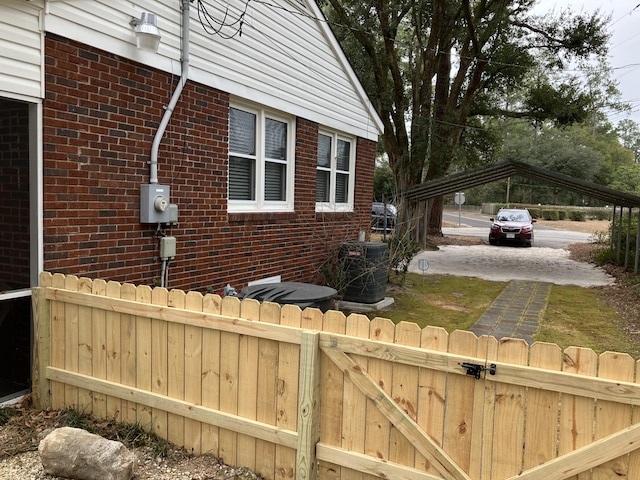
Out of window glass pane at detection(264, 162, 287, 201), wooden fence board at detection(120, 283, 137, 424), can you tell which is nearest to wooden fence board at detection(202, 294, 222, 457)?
wooden fence board at detection(120, 283, 137, 424)

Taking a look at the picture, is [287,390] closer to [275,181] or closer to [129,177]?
[129,177]

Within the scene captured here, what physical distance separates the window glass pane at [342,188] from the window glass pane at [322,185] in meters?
0.51

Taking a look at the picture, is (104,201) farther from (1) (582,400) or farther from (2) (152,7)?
(1) (582,400)

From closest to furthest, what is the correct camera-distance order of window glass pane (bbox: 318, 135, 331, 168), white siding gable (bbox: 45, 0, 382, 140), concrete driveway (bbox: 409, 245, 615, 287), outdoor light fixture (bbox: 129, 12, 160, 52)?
white siding gable (bbox: 45, 0, 382, 140)
outdoor light fixture (bbox: 129, 12, 160, 52)
window glass pane (bbox: 318, 135, 331, 168)
concrete driveway (bbox: 409, 245, 615, 287)

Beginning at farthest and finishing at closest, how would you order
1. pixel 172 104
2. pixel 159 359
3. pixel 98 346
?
pixel 172 104 → pixel 98 346 → pixel 159 359

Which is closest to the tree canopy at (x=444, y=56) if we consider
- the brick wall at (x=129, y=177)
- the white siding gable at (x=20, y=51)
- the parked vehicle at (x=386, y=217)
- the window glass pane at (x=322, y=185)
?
the parked vehicle at (x=386, y=217)

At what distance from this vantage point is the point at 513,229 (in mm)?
20594

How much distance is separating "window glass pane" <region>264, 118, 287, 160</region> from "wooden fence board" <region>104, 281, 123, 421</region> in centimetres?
411

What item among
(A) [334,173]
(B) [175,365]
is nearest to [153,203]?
(B) [175,365]

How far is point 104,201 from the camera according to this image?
185 inches

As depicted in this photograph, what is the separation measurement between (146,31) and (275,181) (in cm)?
328

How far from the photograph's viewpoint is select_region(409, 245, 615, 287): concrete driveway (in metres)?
12.3

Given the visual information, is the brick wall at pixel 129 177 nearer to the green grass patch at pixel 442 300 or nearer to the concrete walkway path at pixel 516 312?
the green grass patch at pixel 442 300

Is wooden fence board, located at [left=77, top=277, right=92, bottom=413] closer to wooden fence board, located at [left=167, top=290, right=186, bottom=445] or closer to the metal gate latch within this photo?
wooden fence board, located at [left=167, top=290, right=186, bottom=445]
